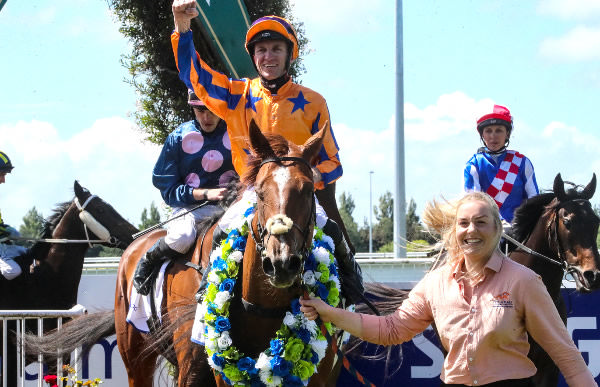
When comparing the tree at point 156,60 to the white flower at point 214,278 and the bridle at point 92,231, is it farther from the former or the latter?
the white flower at point 214,278

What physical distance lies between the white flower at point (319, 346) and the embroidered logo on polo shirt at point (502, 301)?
44.7 inches

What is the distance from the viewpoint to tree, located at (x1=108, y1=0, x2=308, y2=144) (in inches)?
365

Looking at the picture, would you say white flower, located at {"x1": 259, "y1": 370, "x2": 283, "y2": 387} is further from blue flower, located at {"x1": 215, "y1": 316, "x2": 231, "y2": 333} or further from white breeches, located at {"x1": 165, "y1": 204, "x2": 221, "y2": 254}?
white breeches, located at {"x1": 165, "y1": 204, "x2": 221, "y2": 254}

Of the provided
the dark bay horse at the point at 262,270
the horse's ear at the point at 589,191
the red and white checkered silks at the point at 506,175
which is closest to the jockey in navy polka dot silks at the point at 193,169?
the dark bay horse at the point at 262,270

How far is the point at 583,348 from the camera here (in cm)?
711

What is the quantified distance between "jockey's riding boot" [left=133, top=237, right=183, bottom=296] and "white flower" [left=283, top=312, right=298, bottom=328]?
1.64m

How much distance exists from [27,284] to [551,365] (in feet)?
17.4

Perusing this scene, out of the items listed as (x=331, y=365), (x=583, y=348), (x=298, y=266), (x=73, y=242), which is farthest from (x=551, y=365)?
(x=73, y=242)

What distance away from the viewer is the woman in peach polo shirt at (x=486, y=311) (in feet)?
10.5

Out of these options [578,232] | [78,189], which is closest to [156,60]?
[78,189]

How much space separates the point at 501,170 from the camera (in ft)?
22.6

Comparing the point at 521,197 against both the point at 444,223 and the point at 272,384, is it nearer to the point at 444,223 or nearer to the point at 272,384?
the point at 444,223

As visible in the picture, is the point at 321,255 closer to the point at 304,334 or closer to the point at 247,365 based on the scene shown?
the point at 304,334

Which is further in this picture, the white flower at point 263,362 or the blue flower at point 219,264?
the blue flower at point 219,264
